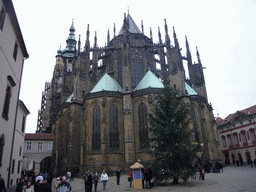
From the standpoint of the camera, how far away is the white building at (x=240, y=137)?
118ft

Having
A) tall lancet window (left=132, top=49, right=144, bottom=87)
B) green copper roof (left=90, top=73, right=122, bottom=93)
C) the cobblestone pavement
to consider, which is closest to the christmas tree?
the cobblestone pavement

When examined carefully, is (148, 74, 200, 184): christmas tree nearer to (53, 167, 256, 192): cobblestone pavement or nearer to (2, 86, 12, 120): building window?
(53, 167, 256, 192): cobblestone pavement

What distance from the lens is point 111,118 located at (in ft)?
94.4

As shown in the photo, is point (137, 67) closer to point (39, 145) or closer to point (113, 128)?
point (113, 128)

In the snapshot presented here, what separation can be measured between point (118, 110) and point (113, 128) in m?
2.66

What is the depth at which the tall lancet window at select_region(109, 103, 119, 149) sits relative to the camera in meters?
27.7

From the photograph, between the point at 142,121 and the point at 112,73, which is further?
the point at 112,73

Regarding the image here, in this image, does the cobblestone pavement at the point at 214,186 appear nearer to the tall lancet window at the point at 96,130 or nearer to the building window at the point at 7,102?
the building window at the point at 7,102

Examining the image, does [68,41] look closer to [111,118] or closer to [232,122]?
[111,118]

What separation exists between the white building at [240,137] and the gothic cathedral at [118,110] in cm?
824

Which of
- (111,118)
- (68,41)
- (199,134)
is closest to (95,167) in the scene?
(111,118)

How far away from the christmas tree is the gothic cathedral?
9.39 metres

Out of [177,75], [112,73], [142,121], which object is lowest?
[142,121]

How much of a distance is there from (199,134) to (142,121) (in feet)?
29.3
